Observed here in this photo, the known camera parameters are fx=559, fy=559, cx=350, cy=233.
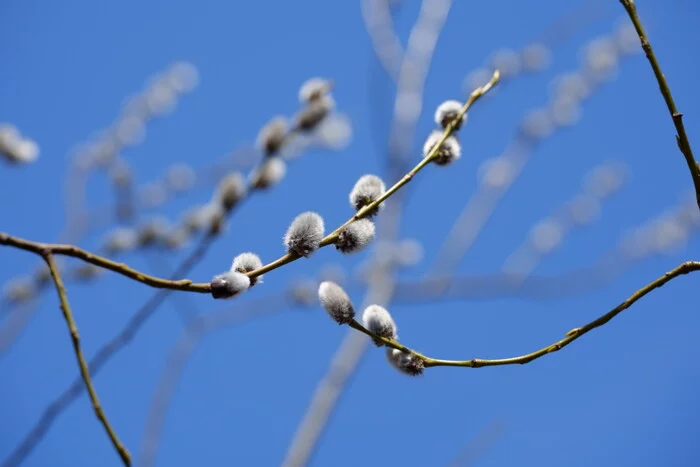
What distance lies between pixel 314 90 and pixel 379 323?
3.31 feet

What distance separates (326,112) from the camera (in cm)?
197

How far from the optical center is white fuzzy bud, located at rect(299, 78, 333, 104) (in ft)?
5.90

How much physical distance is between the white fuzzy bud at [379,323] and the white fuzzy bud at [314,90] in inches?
38.1

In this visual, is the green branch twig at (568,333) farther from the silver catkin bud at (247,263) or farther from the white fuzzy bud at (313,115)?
the white fuzzy bud at (313,115)

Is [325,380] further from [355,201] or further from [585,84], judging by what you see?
[585,84]

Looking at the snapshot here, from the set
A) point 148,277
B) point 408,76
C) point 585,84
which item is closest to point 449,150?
point 148,277

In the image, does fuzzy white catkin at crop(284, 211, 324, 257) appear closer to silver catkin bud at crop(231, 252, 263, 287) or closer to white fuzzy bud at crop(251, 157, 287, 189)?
silver catkin bud at crop(231, 252, 263, 287)

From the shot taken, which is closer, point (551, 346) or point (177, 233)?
point (551, 346)

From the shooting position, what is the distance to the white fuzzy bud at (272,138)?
2.00 m

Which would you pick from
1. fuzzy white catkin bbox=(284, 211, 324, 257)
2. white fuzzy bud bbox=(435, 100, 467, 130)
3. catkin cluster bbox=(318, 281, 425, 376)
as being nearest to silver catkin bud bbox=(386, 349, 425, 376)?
catkin cluster bbox=(318, 281, 425, 376)

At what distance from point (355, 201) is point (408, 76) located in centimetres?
292

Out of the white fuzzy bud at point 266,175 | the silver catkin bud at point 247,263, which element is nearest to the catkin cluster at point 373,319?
the silver catkin bud at point 247,263

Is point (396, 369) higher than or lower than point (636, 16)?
lower

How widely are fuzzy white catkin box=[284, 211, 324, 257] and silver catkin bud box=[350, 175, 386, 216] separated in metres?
0.13
